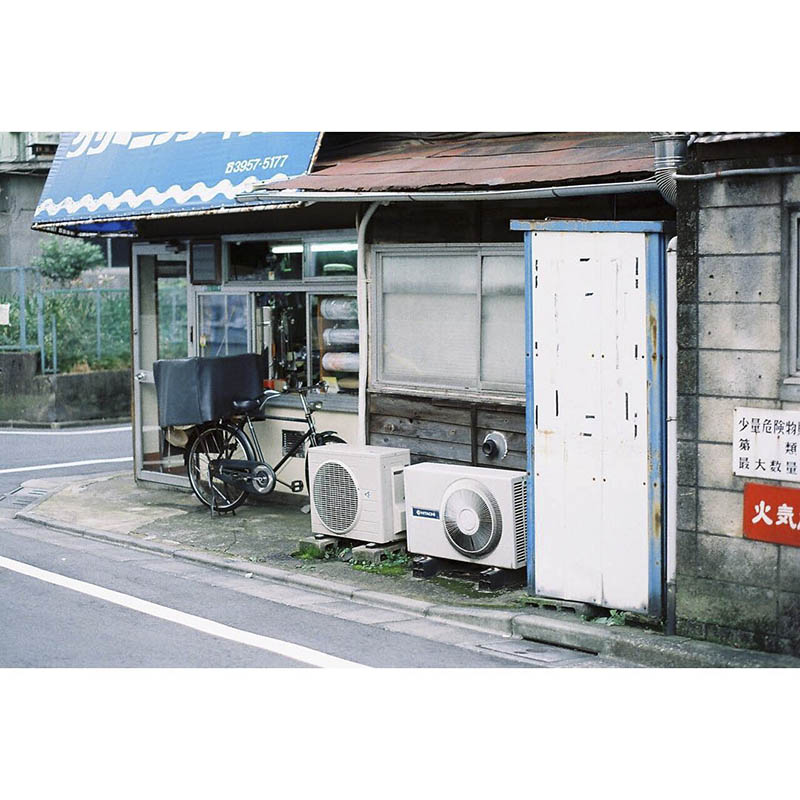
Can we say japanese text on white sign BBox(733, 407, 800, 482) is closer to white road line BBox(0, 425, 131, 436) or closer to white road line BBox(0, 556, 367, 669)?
white road line BBox(0, 556, 367, 669)

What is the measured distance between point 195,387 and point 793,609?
6879 mm

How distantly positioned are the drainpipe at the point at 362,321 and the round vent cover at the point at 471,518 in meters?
2.05

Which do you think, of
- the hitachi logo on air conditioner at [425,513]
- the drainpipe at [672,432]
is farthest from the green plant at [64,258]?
the drainpipe at [672,432]

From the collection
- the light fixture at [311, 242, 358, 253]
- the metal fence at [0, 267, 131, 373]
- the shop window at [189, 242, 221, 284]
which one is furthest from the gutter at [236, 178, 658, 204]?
the metal fence at [0, 267, 131, 373]

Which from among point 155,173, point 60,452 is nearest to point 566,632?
point 155,173

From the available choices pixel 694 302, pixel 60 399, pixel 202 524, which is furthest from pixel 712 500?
pixel 60 399

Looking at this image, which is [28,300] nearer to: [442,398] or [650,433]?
[442,398]

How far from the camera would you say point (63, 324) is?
21.8 metres

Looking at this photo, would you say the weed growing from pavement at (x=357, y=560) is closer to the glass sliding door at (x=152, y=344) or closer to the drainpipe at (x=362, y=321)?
the drainpipe at (x=362, y=321)

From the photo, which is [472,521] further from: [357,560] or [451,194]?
[451,194]

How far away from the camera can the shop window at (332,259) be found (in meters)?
11.8

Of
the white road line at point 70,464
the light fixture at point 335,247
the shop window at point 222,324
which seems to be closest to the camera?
the light fixture at point 335,247

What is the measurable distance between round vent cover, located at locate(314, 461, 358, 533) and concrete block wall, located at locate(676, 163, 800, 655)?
10.9ft

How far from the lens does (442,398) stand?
34.2 ft
